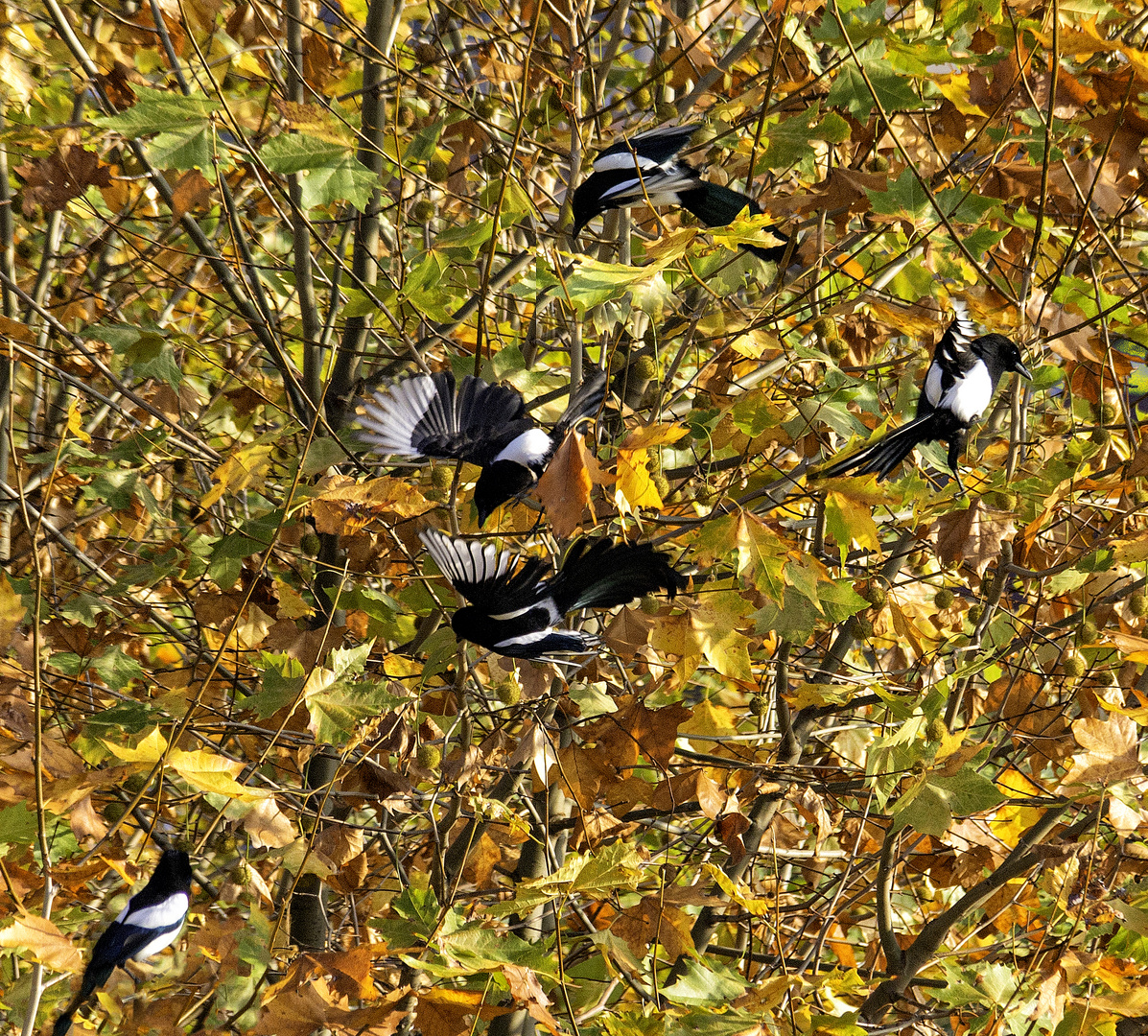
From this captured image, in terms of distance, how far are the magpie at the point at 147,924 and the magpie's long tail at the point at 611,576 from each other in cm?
85

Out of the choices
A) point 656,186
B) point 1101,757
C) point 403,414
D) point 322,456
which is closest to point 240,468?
point 322,456

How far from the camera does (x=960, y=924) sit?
2623mm

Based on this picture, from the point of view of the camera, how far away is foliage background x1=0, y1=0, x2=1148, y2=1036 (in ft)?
5.37

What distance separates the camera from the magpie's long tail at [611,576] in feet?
5.34

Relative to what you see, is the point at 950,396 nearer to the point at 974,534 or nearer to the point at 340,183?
the point at 974,534

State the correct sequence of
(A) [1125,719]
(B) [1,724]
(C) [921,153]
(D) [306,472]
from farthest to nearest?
(C) [921,153]
(B) [1,724]
(D) [306,472]
(A) [1125,719]

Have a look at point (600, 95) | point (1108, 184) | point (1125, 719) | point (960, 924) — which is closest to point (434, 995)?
point (1125, 719)

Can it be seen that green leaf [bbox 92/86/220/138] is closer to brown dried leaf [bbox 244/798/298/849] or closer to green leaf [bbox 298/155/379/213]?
green leaf [bbox 298/155/379/213]

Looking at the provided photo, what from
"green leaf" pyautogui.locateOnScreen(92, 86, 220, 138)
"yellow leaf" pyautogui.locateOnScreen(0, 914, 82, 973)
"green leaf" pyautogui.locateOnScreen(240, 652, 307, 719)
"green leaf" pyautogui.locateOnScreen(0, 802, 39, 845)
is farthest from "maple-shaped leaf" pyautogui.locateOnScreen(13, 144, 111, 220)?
"yellow leaf" pyautogui.locateOnScreen(0, 914, 82, 973)

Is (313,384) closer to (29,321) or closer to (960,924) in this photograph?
(29,321)

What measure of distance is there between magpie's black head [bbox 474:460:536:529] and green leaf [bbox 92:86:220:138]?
704 millimetres

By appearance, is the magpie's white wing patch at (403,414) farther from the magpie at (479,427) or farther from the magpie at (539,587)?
the magpie at (539,587)

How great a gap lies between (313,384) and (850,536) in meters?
1.14

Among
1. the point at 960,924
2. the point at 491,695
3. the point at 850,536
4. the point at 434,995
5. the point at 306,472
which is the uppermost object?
the point at 306,472
